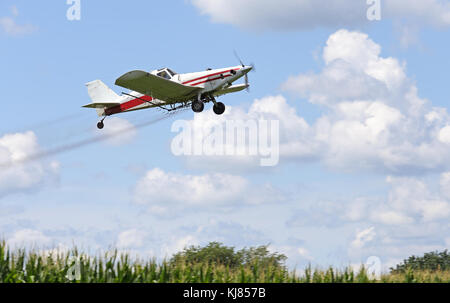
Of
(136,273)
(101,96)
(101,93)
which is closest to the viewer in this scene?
(136,273)

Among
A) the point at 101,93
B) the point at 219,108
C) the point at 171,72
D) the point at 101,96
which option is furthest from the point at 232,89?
the point at 101,93

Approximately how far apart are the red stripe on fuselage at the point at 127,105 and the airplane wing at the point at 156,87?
1.52 m

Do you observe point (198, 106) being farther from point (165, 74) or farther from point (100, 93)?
point (100, 93)

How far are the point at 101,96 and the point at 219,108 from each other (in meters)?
9.43

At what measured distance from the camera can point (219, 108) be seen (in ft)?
113

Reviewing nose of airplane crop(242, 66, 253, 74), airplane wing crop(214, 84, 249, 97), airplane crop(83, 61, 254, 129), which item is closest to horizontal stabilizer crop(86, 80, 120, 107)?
airplane crop(83, 61, 254, 129)

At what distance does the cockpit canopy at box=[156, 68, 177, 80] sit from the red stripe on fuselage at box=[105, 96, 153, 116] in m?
1.91

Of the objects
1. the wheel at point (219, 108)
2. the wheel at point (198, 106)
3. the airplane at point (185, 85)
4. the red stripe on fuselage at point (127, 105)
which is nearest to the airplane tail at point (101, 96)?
the red stripe on fuselage at point (127, 105)

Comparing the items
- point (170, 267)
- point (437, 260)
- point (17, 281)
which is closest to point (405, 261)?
point (437, 260)

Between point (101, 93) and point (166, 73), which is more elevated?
point (101, 93)

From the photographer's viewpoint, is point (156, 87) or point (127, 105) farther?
point (127, 105)

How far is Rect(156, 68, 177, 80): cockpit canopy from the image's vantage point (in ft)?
113

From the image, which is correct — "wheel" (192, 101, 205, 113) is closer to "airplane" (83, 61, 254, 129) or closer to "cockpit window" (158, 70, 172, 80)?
"airplane" (83, 61, 254, 129)
